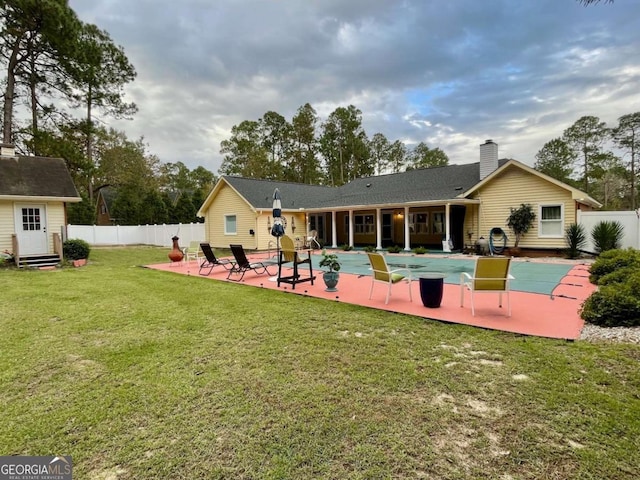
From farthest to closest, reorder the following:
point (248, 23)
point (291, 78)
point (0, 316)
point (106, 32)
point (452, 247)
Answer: point (106, 32) → point (291, 78) → point (452, 247) → point (248, 23) → point (0, 316)

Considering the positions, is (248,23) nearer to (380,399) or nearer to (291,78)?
(291,78)

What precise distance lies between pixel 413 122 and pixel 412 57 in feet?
57.5

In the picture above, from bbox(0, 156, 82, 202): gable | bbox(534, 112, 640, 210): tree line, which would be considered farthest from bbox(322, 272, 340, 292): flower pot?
bbox(534, 112, 640, 210): tree line

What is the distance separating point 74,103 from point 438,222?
25.3 meters

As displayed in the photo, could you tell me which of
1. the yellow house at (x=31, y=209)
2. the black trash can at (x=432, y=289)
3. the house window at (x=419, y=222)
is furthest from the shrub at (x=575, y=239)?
the yellow house at (x=31, y=209)

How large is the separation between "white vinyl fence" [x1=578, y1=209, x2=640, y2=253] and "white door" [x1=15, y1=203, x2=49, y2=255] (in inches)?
873

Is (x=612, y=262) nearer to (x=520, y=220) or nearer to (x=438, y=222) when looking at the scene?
(x=520, y=220)

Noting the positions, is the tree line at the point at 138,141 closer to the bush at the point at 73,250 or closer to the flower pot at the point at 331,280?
the bush at the point at 73,250

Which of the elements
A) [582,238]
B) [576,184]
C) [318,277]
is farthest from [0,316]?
[576,184]

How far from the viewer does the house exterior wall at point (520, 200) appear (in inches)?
541

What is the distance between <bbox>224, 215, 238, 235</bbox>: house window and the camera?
2064 cm

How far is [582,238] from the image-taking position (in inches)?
520

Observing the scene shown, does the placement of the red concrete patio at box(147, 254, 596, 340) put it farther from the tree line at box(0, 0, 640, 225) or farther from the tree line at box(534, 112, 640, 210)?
the tree line at box(534, 112, 640, 210)

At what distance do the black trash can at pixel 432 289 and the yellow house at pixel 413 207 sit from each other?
1051 cm
